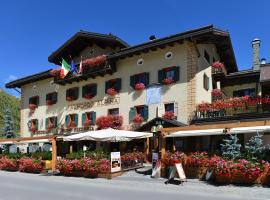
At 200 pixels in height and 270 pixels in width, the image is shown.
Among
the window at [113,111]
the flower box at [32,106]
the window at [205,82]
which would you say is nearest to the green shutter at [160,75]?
the window at [205,82]

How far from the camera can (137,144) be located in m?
26.8

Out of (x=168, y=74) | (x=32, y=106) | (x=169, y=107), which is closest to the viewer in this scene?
(x=169, y=107)

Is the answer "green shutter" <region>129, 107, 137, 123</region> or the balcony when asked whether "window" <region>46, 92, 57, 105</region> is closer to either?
"green shutter" <region>129, 107, 137, 123</region>

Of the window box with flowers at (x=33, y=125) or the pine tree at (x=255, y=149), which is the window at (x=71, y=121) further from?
the pine tree at (x=255, y=149)

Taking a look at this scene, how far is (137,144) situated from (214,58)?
9.41 m

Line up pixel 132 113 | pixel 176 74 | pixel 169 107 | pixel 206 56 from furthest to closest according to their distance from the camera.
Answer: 1. pixel 206 56
2. pixel 132 113
3. pixel 169 107
4. pixel 176 74

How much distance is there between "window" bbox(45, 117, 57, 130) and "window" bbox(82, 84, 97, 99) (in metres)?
4.37

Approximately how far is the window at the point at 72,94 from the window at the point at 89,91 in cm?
94

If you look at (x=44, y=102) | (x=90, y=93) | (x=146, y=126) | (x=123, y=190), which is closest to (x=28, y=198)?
(x=123, y=190)

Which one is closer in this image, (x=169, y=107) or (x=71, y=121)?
(x=169, y=107)

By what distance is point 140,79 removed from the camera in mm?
27078

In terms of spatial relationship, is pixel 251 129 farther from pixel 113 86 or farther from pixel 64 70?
pixel 64 70

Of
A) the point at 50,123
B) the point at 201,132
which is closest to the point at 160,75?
the point at 201,132

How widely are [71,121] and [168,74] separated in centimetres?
1045
